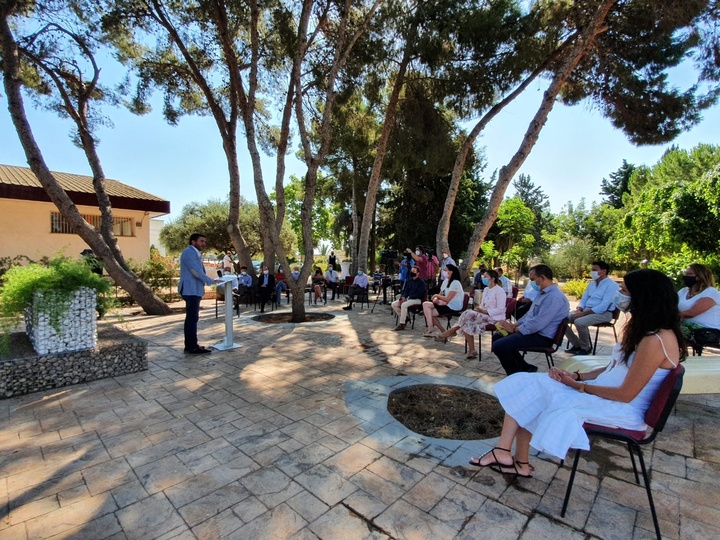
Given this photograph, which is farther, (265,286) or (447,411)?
(265,286)

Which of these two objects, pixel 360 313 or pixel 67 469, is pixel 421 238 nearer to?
pixel 360 313

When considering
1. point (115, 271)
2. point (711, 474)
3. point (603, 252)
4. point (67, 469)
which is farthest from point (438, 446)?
point (603, 252)

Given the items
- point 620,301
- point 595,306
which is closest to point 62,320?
point 595,306

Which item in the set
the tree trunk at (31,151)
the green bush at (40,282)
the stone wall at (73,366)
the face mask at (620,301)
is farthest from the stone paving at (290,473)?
the tree trunk at (31,151)

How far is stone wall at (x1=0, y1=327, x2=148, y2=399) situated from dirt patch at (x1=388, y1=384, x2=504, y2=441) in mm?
3148

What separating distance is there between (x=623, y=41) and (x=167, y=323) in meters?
12.6

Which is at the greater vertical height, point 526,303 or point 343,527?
point 526,303

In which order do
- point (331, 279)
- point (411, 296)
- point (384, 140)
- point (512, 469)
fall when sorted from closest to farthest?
point (512, 469), point (411, 296), point (384, 140), point (331, 279)

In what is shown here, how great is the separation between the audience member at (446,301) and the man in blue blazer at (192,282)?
136 inches

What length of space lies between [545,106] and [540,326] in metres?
6.69

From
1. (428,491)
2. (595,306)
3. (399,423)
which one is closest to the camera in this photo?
(428,491)

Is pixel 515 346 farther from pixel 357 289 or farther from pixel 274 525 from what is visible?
pixel 357 289

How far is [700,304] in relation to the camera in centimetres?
404

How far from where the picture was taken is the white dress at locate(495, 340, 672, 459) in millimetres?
1906
